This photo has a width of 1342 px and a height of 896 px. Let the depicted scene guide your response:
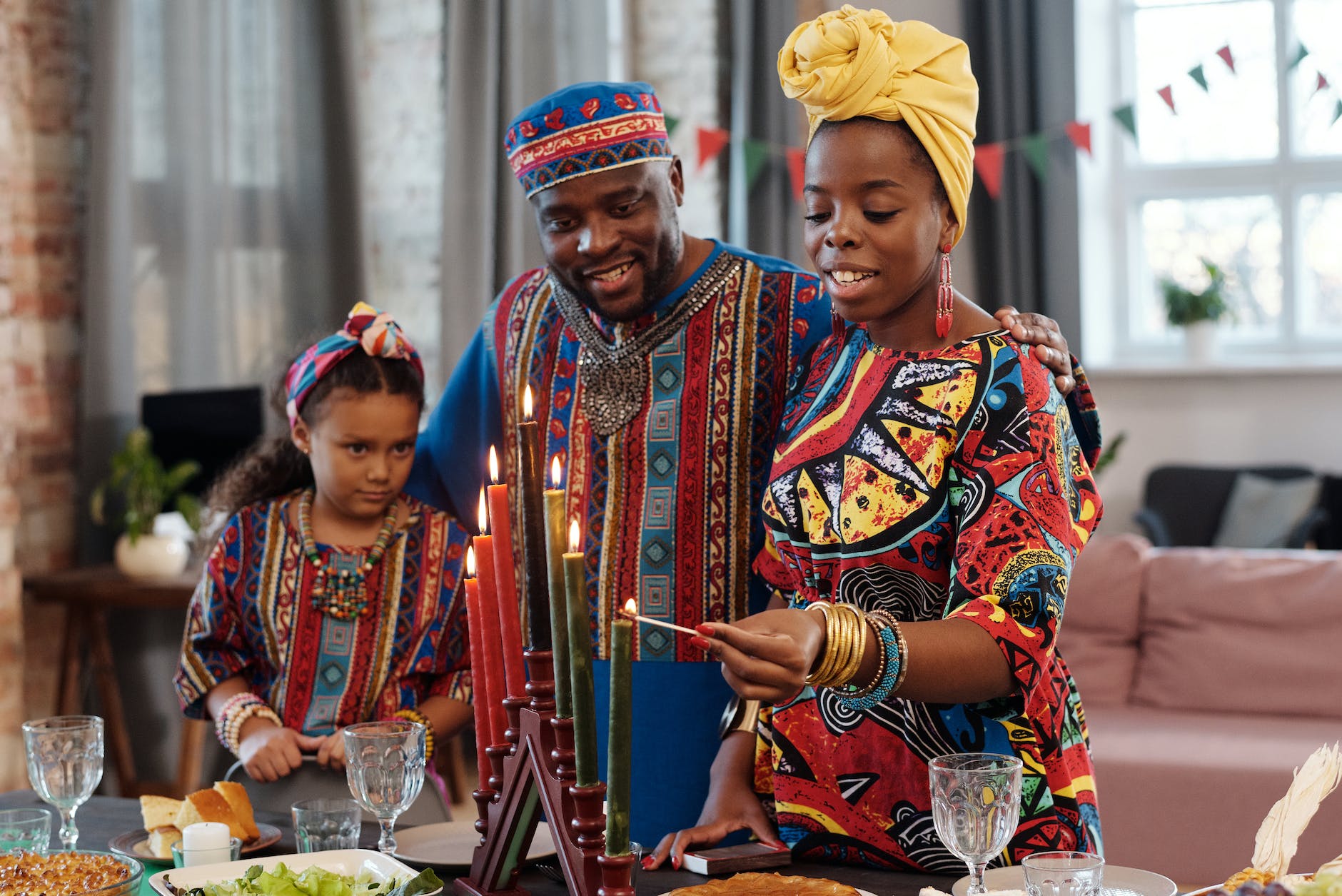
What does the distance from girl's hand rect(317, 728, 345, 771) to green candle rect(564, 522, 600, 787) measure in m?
0.71

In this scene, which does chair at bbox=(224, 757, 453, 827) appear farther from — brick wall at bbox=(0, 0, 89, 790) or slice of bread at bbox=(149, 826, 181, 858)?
brick wall at bbox=(0, 0, 89, 790)

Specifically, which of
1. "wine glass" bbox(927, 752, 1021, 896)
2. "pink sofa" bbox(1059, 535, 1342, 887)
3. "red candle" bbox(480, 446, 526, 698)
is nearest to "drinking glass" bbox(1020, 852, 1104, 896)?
A: "wine glass" bbox(927, 752, 1021, 896)

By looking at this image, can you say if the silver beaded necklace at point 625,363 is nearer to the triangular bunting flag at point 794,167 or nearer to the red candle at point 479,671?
the red candle at point 479,671

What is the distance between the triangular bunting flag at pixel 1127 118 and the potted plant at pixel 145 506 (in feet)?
12.5

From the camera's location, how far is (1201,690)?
4.02m

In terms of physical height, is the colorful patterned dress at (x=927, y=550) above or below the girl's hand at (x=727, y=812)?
above

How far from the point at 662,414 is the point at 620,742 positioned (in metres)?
0.81

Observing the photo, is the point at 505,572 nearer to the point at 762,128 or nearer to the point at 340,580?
the point at 340,580

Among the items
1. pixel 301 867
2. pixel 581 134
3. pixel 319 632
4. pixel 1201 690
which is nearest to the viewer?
pixel 301 867

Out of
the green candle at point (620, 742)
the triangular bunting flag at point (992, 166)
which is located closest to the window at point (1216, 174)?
the triangular bunting flag at point (992, 166)

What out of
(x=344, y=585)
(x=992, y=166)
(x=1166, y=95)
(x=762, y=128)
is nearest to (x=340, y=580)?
(x=344, y=585)

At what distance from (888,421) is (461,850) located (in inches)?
25.7

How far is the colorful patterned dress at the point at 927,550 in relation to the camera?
1.36 metres

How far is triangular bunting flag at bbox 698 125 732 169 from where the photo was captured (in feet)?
17.8
